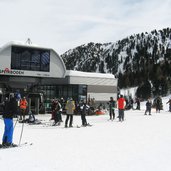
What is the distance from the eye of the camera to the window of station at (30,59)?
97.0 ft

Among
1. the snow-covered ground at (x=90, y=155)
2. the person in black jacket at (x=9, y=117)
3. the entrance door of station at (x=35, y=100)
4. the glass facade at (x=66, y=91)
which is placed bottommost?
the snow-covered ground at (x=90, y=155)

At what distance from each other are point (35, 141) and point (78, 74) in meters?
25.8

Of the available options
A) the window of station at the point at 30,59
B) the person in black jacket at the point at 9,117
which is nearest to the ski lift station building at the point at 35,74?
the window of station at the point at 30,59

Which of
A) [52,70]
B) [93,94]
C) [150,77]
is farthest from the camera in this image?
[150,77]

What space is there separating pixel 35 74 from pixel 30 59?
4.85 feet

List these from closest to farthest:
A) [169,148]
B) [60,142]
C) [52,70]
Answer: [169,148], [60,142], [52,70]

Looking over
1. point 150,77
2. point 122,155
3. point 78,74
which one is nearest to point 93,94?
point 78,74

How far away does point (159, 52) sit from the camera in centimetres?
19500

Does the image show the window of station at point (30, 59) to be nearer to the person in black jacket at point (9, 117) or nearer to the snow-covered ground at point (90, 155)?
the snow-covered ground at point (90, 155)

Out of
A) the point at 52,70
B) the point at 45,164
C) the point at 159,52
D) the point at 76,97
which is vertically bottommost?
the point at 45,164

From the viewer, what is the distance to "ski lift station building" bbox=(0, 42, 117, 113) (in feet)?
96.0

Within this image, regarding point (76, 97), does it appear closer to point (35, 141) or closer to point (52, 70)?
point (52, 70)

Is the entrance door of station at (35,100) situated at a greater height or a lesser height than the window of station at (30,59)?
lesser

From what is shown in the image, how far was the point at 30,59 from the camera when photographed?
3033cm
